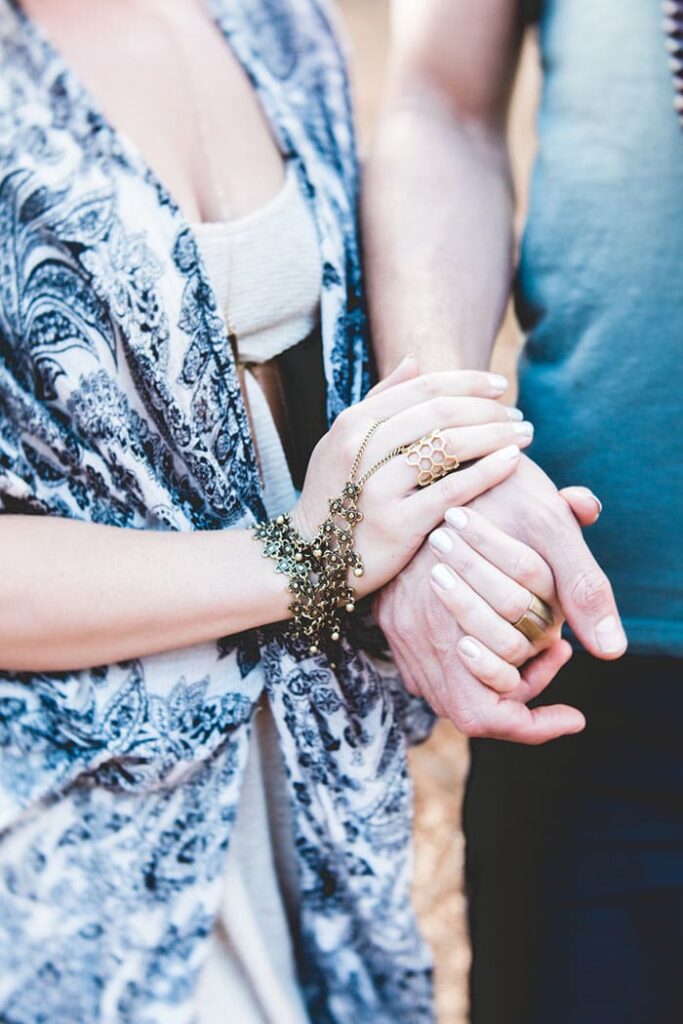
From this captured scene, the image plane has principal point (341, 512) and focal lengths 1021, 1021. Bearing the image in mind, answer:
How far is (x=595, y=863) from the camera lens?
1271mm

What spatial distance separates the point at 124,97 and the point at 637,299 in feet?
2.14

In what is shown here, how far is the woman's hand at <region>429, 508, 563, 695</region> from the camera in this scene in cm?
104

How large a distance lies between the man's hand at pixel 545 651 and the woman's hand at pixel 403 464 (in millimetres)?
28

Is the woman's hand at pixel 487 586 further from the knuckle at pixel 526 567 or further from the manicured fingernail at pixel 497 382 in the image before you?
the manicured fingernail at pixel 497 382

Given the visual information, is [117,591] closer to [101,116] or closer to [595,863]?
[101,116]

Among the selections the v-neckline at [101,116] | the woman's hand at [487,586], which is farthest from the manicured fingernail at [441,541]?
the v-neckline at [101,116]

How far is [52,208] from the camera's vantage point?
1.07m

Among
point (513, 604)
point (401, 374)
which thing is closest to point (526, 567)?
point (513, 604)

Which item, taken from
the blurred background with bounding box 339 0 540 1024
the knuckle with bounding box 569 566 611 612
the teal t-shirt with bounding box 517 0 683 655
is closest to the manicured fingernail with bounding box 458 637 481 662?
the knuckle with bounding box 569 566 611 612

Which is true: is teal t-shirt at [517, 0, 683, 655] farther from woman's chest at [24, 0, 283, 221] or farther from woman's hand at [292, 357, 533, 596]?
woman's chest at [24, 0, 283, 221]

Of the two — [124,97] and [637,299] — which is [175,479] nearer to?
[124,97]

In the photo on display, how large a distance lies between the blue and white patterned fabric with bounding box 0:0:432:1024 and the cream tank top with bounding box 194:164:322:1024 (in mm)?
43

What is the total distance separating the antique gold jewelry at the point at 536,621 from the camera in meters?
1.06

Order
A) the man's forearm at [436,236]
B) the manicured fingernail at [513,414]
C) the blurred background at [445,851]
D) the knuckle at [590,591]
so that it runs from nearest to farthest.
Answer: the knuckle at [590,591], the manicured fingernail at [513,414], the man's forearm at [436,236], the blurred background at [445,851]
